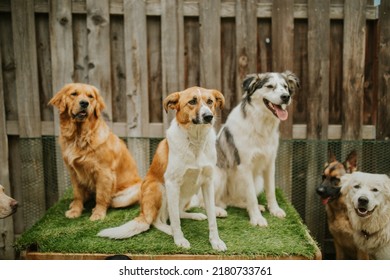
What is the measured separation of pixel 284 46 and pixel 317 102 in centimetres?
49

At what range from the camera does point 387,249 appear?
8.09ft

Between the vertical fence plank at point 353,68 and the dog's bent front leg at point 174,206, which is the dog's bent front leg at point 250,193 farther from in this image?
the vertical fence plank at point 353,68

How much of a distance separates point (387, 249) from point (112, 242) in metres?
1.68

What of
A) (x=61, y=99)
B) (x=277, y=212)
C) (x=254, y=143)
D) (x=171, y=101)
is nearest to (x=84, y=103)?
(x=61, y=99)

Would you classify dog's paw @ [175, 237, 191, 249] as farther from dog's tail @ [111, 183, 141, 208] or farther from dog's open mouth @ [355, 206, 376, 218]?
dog's open mouth @ [355, 206, 376, 218]

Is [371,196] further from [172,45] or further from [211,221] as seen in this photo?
[172,45]

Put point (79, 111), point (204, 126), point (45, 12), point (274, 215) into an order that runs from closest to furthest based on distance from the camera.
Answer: point (204, 126), point (79, 111), point (274, 215), point (45, 12)

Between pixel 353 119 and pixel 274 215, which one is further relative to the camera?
pixel 353 119

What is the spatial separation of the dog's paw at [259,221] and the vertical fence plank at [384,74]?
3.91 feet

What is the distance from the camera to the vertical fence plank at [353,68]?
2.86 metres

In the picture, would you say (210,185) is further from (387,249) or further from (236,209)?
(387,249)

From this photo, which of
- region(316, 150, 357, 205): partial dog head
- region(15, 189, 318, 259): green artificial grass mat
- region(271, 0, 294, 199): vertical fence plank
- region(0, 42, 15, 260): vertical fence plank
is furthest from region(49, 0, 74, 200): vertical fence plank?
region(316, 150, 357, 205): partial dog head

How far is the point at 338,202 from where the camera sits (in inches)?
110

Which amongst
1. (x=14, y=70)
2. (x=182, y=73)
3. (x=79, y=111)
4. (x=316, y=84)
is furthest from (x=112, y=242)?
(x=316, y=84)
